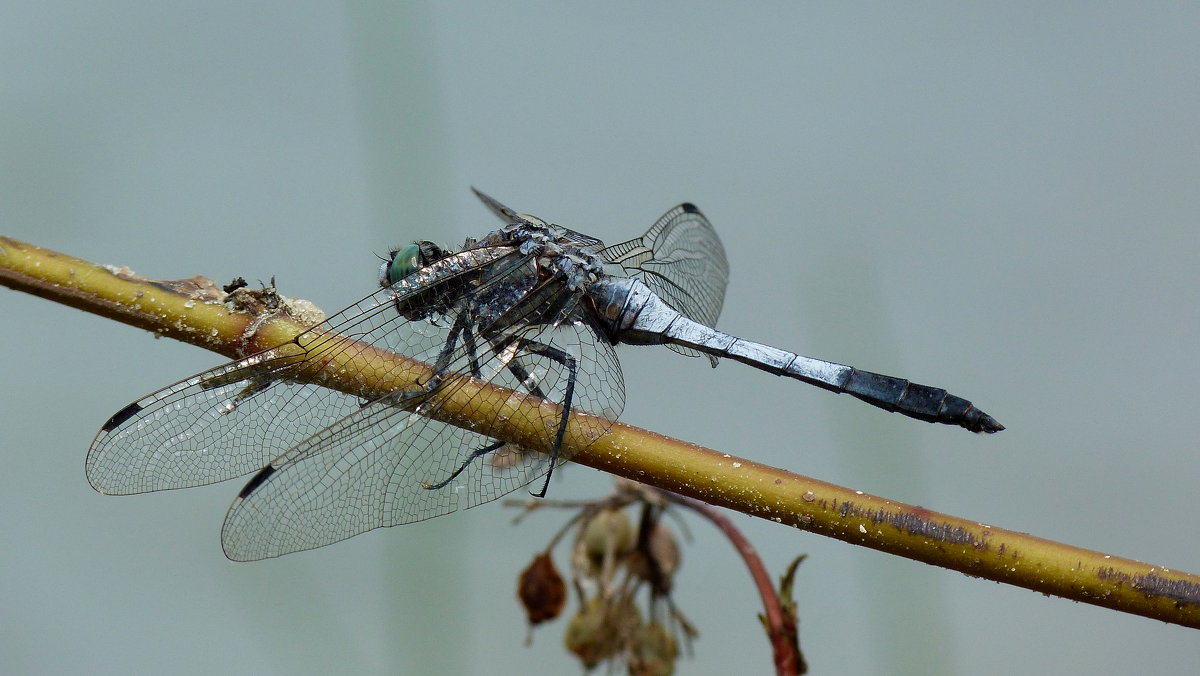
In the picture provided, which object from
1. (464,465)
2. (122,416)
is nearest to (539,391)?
(464,465)

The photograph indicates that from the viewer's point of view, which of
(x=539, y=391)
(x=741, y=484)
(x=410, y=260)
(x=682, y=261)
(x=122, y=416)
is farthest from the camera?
(x=682, y=261)

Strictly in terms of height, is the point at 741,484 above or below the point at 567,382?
below

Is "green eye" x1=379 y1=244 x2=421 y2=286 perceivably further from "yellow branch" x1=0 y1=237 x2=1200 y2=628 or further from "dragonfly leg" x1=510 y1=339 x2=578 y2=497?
"yellow branch" x1=0 y1=237 x2=1200 y2=628

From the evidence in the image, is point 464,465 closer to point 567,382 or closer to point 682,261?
point 567,382

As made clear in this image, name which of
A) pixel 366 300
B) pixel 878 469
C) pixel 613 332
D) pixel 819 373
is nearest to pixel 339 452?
pixel 366 300

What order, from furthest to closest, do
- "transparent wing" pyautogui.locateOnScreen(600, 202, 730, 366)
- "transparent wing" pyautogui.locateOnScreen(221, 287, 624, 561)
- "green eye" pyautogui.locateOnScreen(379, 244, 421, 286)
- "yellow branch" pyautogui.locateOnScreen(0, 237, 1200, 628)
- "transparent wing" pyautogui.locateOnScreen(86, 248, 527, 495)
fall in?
"transparent wing" pyautogui.locateOnScreen(600, 202, 730, 366), "green eye" pyautogui.locateOnScreen(379, 244, 421, 286), "transparent wing" pyautogui.locateOnScreen(221, 287, 624, 561), "transparent wing" pyautogui.locateOnScreen(86, 248, 527, 495), "yellow branch" pyautogui.locateOnScreen(0, 237, 1200, 628)

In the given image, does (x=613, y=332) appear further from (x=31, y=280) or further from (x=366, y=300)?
(x=31, y=280)

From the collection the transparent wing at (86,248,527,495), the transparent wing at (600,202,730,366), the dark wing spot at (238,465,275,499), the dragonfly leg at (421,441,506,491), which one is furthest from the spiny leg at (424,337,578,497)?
the transparent wing at (600,202,730,366)

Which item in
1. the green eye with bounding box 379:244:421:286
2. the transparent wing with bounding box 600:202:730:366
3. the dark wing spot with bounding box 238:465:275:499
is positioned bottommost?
the dark wing spot with bounding box 238:465:275:499
